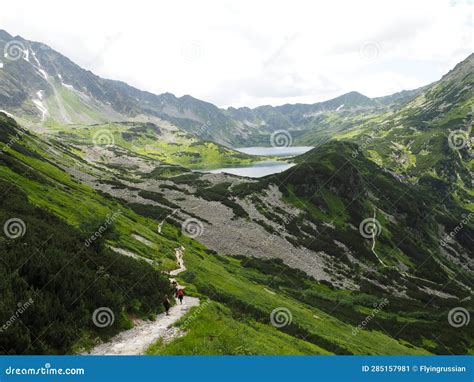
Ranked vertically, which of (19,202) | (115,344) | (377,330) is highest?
(19,202)

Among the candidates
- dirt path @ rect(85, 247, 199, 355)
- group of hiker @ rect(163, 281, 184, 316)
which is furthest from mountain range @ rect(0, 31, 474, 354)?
group of hiker @ rect(163, 281, 184, 316)

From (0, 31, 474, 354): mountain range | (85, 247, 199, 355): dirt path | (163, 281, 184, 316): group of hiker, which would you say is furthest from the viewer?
(163, 281, 184, 316): group of hiker

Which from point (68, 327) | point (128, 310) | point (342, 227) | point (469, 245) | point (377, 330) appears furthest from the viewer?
point (469, 245)

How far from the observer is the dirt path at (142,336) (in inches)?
885

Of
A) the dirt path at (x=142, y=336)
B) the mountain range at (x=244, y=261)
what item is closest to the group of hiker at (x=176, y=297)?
the dirt path at (x=142, y=336)

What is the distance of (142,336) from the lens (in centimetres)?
2473

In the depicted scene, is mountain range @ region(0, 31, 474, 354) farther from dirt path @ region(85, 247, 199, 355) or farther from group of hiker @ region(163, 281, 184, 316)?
group of hiker @ region(163, 281, 184, 316)

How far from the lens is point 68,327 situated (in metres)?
21.8

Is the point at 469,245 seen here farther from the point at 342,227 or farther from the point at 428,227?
the point at 342,227

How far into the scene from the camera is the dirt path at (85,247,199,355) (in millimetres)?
22484

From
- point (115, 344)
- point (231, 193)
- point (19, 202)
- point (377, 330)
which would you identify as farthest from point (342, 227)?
point (115, 344)

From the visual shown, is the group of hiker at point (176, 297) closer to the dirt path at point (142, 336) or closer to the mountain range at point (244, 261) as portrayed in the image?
the dirt path at point (142, 336)

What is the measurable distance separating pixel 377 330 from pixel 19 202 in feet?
186

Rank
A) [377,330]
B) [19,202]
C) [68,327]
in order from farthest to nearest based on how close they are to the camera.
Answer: [377,330] → [19,202] → [68,327]
